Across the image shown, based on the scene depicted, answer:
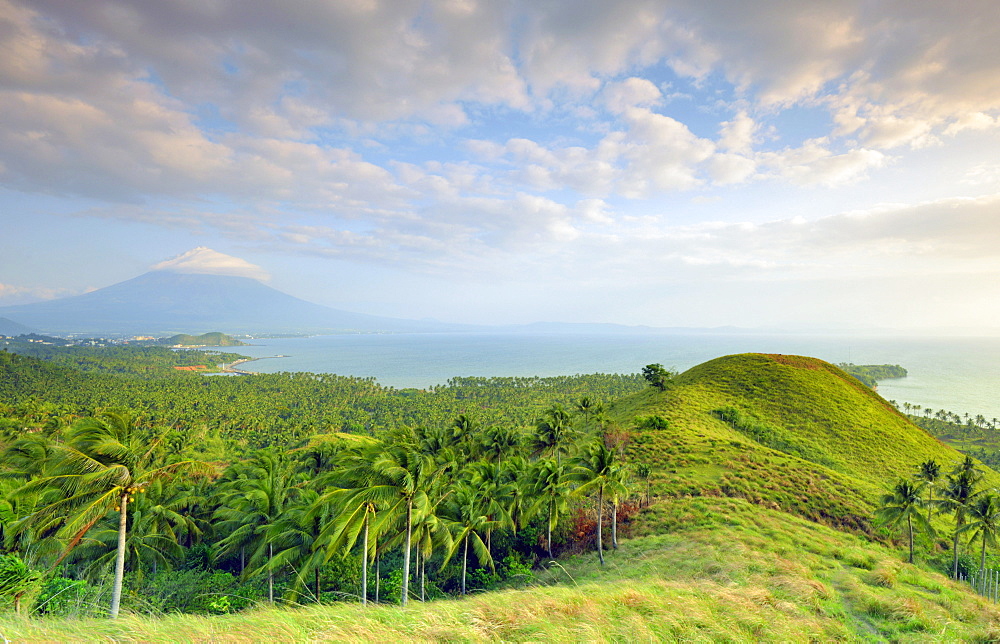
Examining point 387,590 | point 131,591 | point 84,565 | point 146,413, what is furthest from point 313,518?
point 146,413

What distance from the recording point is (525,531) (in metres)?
34.8

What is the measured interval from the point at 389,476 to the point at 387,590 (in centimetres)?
1554

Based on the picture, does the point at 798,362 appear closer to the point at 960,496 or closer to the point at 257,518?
the point at 960,496

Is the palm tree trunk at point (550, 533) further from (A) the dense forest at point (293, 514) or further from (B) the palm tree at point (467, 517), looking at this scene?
(B) the palm tree at point (467, 517)

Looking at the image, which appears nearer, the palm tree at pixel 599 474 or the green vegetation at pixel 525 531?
the green vegetation at pixel 525 531

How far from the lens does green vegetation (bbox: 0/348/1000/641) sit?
36.2 feet

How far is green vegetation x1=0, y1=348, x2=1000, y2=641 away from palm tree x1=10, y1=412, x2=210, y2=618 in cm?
9

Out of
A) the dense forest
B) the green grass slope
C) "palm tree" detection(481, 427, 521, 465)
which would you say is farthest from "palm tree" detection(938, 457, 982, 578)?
"palm tree" detection(481, 427, 521, 465)

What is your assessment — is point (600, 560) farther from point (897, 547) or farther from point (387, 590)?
point (897, 547)

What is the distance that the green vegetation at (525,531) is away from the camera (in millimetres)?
11047

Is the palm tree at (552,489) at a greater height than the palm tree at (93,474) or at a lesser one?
lesser

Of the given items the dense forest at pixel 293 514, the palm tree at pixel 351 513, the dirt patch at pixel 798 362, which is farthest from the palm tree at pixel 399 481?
the dirt patch at pixel 798 362

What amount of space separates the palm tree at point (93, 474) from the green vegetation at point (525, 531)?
92 mm

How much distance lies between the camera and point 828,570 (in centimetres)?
1959
